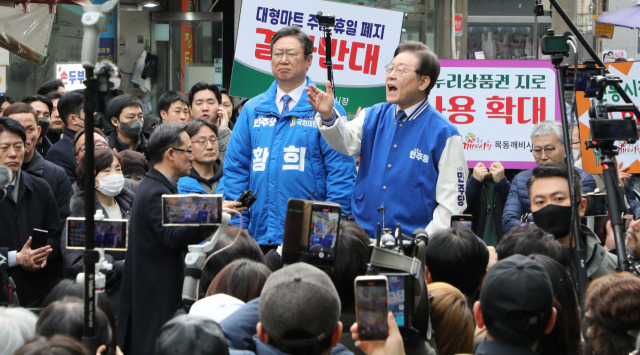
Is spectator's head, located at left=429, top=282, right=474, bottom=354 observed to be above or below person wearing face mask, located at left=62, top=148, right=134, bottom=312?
below

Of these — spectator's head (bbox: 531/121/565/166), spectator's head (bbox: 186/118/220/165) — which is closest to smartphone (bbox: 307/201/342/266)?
spectator's head (bbox: 186/118/220/165)

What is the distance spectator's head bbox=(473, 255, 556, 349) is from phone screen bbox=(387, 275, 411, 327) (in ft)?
1.00

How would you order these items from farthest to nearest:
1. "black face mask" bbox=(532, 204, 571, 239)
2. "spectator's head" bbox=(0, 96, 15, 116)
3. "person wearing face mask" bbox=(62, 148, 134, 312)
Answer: "spectator's head" bbox=(0, 96, 15, 116), "person wearing face mask" bbox=(62, 148, 134, 312), "black face mask" bbox=(532, 204, 571, 239)

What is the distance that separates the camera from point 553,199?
518 cm

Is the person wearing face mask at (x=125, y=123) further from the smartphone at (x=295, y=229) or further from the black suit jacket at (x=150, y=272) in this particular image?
the smartphone at (x=295, y=229)

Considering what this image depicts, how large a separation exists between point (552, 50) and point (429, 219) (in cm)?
119

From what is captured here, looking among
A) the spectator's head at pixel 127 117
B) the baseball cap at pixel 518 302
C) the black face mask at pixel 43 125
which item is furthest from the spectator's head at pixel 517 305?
the black face mask at pixel 43 125

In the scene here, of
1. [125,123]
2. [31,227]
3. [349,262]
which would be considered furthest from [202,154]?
[349,262]

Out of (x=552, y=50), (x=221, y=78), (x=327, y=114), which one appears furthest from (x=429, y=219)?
(x=221, y=78)

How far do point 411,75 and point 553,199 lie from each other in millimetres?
1079

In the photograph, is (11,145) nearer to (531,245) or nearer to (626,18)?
(531,245)

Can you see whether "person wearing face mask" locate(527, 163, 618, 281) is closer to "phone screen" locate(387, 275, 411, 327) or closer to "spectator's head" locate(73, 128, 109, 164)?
"phone screen" locate(387, 275, 411, 327)

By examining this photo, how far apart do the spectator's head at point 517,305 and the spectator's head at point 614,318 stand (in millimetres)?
494

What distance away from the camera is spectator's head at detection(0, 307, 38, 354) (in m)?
3.42
